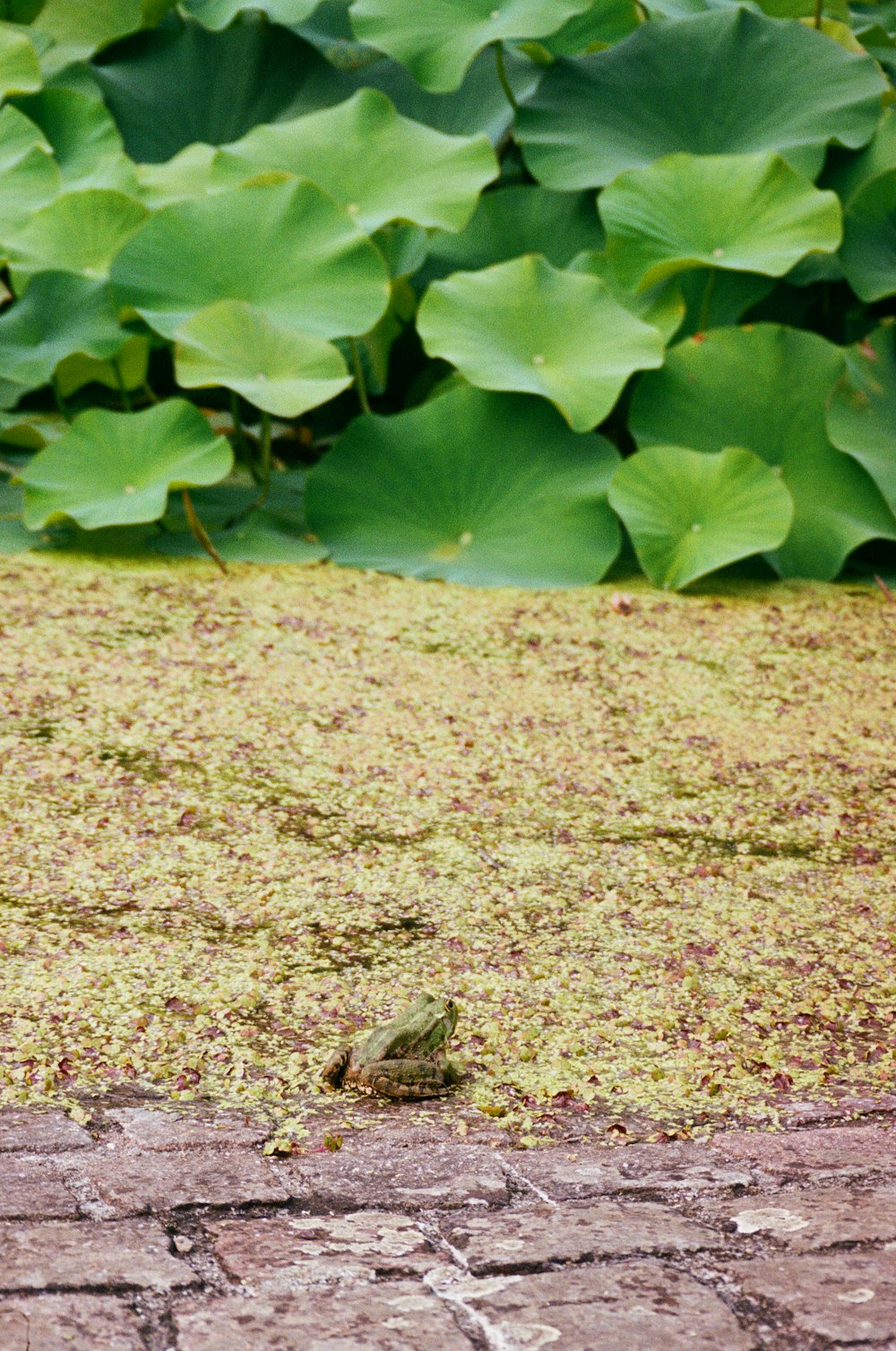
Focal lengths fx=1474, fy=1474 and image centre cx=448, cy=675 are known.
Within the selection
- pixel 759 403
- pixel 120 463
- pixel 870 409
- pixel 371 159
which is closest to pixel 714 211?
pixel 759 403

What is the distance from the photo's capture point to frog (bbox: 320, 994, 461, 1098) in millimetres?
1183

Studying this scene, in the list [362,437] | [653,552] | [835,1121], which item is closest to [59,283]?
[362,437]

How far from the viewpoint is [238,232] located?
110 inches

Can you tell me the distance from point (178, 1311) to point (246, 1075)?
37 centimetres

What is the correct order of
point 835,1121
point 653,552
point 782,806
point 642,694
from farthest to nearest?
point 653,552
point 642,694
point 782,806
point 835,1121

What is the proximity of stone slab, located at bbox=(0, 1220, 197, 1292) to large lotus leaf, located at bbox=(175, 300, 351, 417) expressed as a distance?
72.7 inches

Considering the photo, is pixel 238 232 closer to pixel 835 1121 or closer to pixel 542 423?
pixel 542 423

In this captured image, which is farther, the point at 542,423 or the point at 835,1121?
the point at 542,423

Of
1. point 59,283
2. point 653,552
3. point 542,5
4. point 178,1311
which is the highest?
point 542,5

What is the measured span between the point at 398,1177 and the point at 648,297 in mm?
2258

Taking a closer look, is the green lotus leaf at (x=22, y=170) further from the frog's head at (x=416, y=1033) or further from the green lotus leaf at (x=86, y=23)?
the frog's head at (x=416, y=1033)

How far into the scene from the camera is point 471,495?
2.78 metres

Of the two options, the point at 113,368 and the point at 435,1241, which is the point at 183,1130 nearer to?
the point at 435,1241

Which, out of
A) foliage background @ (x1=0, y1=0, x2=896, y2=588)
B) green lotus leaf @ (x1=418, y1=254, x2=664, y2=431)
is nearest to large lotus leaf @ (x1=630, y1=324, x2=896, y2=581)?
foliage background @ (x1=0, y1=0, x2=896, y2=588)
